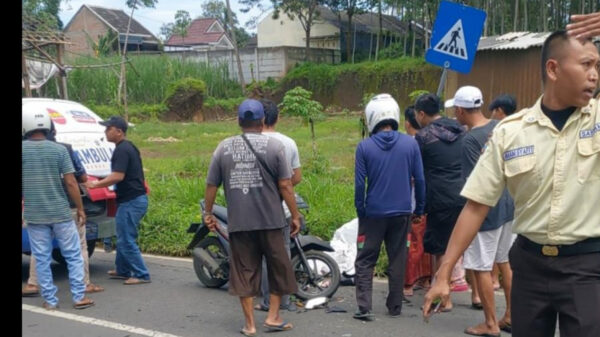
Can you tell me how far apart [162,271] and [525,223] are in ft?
16.6

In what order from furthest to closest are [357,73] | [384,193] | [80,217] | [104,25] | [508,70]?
[104,25]
[357,73]
[508,70]
[80,217]
[384,193]

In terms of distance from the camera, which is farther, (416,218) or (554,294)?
(416,218)

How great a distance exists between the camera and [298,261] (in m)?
6.07

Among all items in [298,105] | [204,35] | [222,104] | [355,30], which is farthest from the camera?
[204,35]

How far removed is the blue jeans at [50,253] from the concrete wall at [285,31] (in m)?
37.4

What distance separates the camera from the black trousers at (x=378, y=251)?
5.50 meters

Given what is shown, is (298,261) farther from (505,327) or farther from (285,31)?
(285,31)

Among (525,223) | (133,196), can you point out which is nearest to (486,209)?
(525,223)

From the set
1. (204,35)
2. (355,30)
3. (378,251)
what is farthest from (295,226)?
(204,35)

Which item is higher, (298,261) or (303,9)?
(303,9)

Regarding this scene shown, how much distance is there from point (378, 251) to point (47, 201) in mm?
2850

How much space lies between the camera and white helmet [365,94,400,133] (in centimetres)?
549

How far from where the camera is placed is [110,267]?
7590mm

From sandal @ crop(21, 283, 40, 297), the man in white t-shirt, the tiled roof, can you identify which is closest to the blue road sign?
the man in white t-shirt
